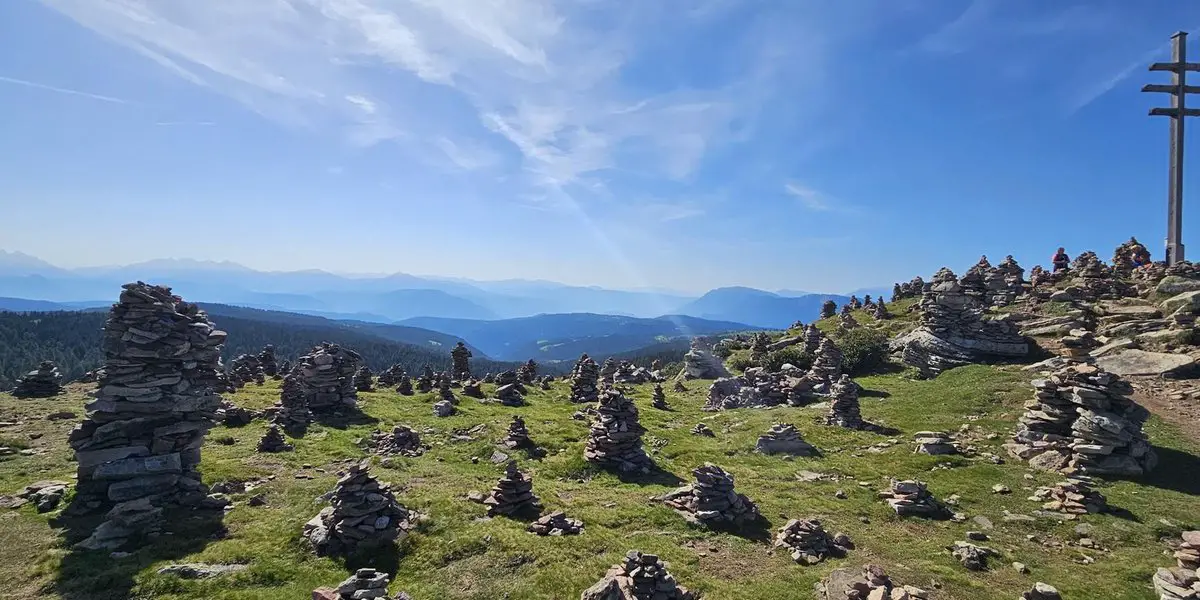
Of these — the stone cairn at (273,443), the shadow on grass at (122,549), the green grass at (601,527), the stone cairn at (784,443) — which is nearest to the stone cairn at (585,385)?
the green grass at (601,527)

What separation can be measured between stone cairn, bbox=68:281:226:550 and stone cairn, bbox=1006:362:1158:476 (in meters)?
33.0

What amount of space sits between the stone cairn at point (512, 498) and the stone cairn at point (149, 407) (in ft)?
32.8

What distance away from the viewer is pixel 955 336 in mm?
41969

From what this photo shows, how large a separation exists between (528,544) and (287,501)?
30.5 feet

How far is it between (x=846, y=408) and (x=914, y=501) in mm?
12214

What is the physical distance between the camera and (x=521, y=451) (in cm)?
2655

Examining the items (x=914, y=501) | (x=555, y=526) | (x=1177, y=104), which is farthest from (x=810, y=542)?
(x=1177, y=104)

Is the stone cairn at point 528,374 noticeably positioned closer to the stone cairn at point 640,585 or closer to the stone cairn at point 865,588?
the stone cairn at point 640,585

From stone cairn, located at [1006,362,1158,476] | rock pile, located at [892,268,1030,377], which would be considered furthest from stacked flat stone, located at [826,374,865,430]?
rock pile, located at [892,268,1030,377]

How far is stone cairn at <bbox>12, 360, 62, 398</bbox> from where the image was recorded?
34.8 metres

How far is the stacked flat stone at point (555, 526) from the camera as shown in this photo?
16.5 m

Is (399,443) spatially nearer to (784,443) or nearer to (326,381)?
(326,381)

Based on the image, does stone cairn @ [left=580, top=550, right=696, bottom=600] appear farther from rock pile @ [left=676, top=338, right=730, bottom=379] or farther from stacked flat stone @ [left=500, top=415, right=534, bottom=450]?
rock pile @ [left=676, top=338, right=730, bottom=379]

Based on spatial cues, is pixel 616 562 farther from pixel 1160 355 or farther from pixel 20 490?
pixel 1160 355
